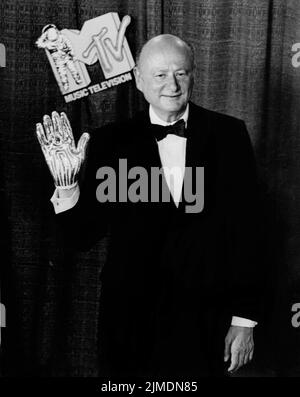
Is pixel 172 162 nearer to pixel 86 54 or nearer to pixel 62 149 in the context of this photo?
pixel 62 149

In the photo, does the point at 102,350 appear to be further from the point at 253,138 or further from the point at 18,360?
the point at 253,138

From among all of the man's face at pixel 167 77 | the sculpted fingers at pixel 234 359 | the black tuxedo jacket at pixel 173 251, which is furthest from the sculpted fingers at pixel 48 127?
the sculpted fingers at pixel 234 359

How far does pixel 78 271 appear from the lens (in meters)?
2.07

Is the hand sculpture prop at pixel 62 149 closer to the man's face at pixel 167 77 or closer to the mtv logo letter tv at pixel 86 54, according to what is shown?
the mtv logo letter tv at pixel 86 54

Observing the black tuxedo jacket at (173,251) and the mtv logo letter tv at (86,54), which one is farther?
the mtv logo letter tv at (86,54)

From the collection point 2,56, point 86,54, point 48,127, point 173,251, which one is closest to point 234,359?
point 173,251

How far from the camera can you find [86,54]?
6.55ft

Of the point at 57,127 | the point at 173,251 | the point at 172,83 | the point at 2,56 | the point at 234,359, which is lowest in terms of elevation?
the point at 234,359

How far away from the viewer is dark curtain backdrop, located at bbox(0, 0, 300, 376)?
1.97m

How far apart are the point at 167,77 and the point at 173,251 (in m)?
0.51

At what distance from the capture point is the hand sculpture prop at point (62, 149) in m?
1.89

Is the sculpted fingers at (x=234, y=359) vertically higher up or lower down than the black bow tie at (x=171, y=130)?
lower down

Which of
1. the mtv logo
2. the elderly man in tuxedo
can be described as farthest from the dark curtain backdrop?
the elderly man in tuxedo
